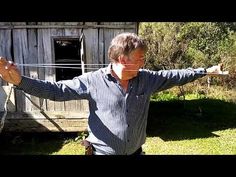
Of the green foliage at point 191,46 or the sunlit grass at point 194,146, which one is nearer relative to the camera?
the sunlit grass at point 194,146

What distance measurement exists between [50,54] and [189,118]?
4117 mm

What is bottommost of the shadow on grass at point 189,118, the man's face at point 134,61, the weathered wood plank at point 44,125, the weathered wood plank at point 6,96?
the shadow on grass at point 189,118

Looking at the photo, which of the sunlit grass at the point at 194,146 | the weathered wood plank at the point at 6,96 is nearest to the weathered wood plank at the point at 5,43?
the weathered wood plank at the point at 6,96

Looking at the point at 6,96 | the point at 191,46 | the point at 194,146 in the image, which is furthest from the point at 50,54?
the point at 191,46

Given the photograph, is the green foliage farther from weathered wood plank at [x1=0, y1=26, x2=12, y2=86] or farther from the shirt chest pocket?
the shirt chest pocket

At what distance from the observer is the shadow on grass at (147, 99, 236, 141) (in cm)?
852

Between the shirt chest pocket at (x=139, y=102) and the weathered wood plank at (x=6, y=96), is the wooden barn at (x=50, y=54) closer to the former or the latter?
the weathered wood plank at (x=6, y=96)

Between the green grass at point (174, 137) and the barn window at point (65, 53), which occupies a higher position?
the barn window at point (65, 53)

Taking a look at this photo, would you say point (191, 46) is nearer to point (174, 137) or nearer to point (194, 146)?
point (174, 137)

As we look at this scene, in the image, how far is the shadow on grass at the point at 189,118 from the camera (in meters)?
8.52

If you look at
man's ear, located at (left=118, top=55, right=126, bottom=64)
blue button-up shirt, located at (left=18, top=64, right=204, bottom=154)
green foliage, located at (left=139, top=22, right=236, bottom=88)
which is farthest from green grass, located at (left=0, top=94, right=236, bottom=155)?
man's ear, located at (left=118, top=55, right=126, bottom=64)

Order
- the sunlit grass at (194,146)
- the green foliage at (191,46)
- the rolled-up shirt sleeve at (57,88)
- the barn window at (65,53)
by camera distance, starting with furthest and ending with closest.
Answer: the green foliage at (191,46)
the barn window at (65,53)
the sunlit grass at (194,146)
the rolled-up shirt sleeve at (57,88)

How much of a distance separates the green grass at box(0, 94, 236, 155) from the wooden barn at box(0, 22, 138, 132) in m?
0.32

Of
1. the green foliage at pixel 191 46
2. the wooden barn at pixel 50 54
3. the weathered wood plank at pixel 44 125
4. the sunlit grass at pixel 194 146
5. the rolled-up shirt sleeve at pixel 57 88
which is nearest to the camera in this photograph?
the rolled-up shirt sleeve at pixel 57 88
